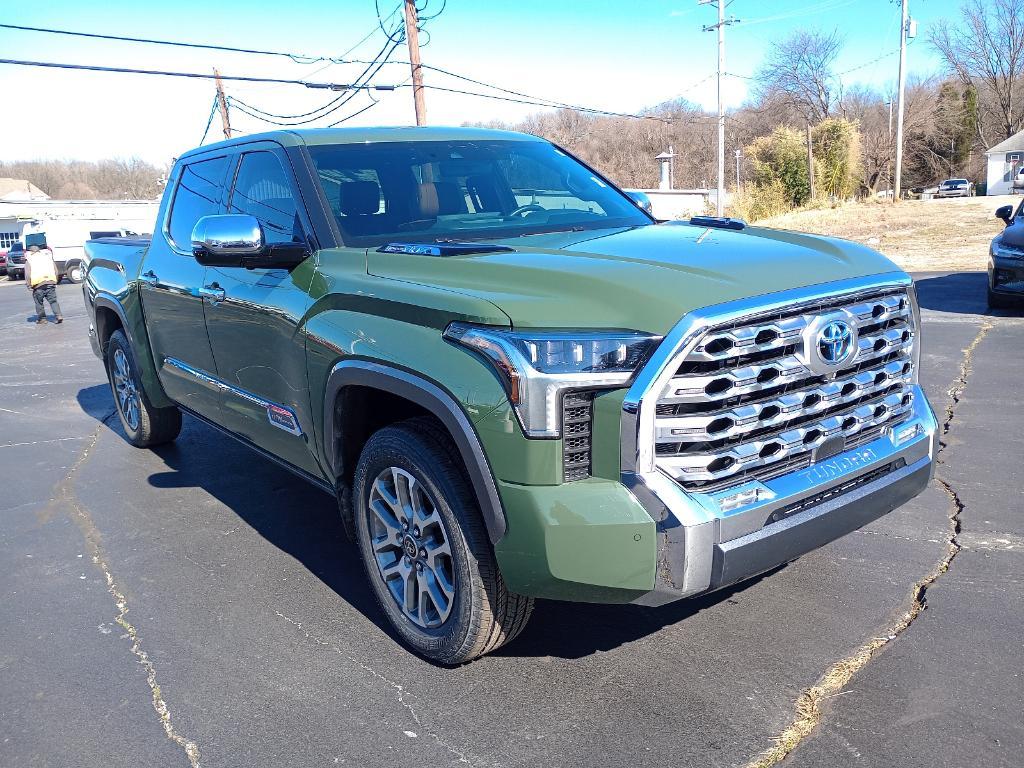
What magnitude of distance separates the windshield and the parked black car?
7790 millimetres

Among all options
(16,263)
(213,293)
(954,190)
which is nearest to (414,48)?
(213,293)

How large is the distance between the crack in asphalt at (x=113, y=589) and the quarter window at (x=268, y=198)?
1744mm

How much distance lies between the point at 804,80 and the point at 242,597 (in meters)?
60.4

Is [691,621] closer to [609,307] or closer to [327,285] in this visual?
[609,307]

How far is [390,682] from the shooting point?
3188 mm

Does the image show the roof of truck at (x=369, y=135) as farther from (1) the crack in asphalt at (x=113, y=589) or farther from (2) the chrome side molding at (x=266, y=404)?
(1) the crack in asphalt at (x=113, y=589)

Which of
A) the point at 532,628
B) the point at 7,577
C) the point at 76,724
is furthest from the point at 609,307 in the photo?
the point at 7,577

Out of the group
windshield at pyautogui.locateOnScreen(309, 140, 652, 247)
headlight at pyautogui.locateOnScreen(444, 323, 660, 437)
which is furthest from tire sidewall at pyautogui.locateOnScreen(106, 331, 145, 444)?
headlight at pyautogui.locateOnScreen(444, 323, 660, 437)

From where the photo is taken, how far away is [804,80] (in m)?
57.1

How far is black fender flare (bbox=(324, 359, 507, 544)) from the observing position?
271 centimetres

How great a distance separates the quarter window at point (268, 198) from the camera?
3920 mm

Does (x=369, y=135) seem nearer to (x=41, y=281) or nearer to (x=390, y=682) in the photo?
(x=390, y=682)

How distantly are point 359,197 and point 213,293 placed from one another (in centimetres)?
101

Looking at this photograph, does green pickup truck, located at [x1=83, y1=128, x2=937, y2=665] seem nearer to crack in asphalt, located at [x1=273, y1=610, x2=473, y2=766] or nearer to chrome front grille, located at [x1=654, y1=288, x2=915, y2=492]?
chrome front grille, located at [x1=654, y1=288, x2=915, y2=492]
